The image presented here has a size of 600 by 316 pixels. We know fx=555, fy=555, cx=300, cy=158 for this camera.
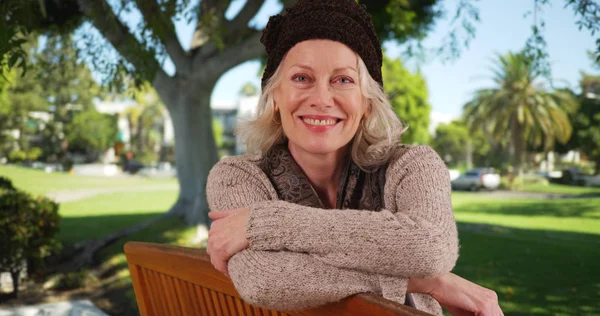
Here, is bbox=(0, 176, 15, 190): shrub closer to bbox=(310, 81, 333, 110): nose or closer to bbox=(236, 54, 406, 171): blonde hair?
bbox=(236, 54, 406, 171): blonde hair

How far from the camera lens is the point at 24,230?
7.36 m

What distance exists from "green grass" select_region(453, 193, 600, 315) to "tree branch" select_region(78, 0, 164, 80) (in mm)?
4948

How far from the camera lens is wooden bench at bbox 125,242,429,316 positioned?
1575 millimetres

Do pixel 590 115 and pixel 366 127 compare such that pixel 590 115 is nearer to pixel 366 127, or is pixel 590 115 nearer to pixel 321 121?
pixel 366 127

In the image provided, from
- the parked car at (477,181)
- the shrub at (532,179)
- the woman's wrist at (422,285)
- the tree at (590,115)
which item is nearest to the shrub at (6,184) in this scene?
the woman's wrist at (422,285)

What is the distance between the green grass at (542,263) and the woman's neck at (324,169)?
3908mm

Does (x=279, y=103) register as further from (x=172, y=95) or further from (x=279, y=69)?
(x=172, y=95)

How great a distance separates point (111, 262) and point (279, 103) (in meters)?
8.07

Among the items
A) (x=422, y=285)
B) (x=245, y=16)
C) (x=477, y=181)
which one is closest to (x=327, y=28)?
(x=422, y=285)

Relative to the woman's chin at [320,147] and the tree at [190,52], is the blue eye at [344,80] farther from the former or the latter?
the tree at [190,52]

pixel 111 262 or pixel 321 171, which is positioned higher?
pixel 321 171

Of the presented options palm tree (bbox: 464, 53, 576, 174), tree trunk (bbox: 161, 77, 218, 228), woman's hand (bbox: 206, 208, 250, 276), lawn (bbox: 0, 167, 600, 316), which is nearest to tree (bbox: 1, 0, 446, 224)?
tree trunk (bbox: 161, 77, 218, 228)

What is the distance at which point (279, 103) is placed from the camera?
2.00 m

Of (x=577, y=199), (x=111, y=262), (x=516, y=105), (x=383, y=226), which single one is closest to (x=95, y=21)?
(x=111, y=262)
